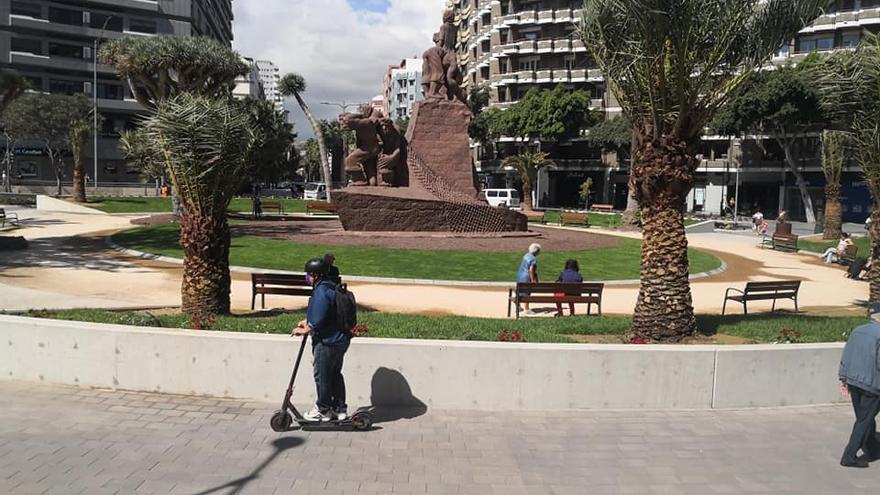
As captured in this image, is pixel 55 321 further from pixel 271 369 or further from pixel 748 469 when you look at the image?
pixel 748 469

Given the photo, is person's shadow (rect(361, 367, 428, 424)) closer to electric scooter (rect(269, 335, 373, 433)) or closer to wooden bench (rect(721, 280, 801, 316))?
electric scooter (rect(269, 335, 373, 433))

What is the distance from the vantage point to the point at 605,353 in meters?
6.82

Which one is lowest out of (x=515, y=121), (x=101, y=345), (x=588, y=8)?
(x=101, y=345)

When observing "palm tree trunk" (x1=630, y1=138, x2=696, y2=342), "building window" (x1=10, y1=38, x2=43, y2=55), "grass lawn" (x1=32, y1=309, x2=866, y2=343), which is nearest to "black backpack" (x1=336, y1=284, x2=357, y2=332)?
"grass lawn" (x1=32, y1=309, x2=866, y2=343)

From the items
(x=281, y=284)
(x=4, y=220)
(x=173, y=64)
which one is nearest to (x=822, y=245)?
(x=281, y=284)

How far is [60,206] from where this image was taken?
3878 centimetres

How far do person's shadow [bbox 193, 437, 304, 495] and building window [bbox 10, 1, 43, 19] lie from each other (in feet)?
232

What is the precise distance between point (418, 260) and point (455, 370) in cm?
1176

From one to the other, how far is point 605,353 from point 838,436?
2.28 m

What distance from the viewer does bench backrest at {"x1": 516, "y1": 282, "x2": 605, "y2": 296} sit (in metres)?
11.3

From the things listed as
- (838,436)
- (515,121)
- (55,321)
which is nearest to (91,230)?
(55,321)

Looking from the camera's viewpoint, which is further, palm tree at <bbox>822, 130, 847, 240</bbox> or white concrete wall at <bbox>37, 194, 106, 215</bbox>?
white concrete wall at <bbox>37, 194, 106, 215</bbox>

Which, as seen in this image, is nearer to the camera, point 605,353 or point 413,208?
point 605,353

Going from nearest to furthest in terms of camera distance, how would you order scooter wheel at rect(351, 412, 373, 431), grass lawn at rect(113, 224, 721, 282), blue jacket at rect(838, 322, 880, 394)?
blue jacket at rect(838, 322, 880, 394) < scooter wheel at rect(351, 412, 373, 431) < grass lawn at rect(113, 224, 721, 282)
